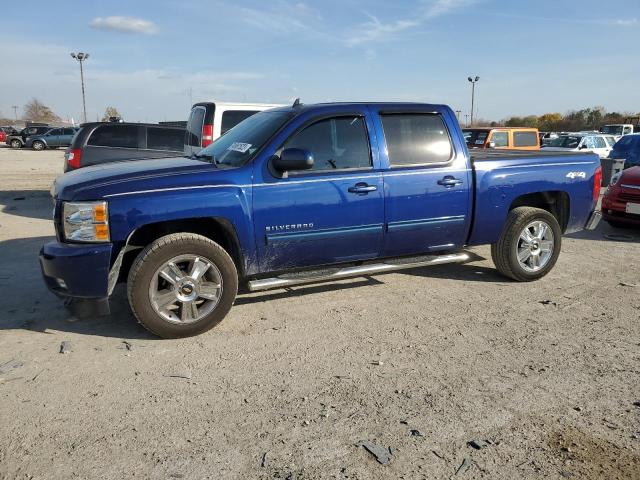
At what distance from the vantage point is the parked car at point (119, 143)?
31.8 feet

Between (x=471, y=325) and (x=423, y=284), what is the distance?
1139 mm

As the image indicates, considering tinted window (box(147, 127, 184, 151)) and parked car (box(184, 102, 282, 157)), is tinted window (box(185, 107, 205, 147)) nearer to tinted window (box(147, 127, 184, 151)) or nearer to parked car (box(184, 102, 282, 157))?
parked car (box(184, 102, 282, 157))

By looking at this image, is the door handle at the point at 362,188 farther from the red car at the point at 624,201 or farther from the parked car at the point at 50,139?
the parked car at the point at 50,139

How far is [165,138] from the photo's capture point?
421 inches

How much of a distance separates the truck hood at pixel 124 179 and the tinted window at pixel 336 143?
861 millimetres

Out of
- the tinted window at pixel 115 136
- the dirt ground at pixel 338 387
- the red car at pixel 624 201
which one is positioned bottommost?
the dirt ground at pixel 338 387

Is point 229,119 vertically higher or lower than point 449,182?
higher

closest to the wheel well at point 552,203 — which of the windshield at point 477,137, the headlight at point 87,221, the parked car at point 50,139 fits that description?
the headlight at point 87,221

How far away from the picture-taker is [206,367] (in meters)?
3.63

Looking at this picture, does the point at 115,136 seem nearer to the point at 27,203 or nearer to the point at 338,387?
the point at 27,203

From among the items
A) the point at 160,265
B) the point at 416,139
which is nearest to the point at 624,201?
the point at 416,139

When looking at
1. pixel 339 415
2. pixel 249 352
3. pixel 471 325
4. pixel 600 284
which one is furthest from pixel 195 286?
pixel 600 284

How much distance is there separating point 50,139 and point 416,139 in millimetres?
36717

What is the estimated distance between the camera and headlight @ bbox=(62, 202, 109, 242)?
379 cm
